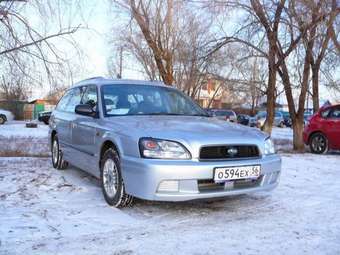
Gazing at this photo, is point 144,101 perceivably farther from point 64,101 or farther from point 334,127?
point 334,127

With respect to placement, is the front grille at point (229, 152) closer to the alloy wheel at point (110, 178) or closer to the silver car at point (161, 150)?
the silver car at point (161, 150)

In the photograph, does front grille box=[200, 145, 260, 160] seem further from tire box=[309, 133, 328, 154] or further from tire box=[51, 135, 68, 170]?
tire box=[309, 133, 328, 154]

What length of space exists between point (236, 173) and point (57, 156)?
404cm

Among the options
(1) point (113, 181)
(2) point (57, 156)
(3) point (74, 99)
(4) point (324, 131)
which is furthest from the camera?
(4) point (324, 131)

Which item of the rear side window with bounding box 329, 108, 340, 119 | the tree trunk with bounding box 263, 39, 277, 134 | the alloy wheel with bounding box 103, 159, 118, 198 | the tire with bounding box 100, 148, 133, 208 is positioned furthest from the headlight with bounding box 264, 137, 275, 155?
the tree trunk with bounding box 263, 39, 277, 134

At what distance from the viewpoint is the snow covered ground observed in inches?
151

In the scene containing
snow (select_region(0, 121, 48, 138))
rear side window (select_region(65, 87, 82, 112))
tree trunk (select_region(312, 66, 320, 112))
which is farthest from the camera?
snow (select_region(0, 121, 48, 138))

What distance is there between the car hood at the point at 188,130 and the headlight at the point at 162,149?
0.05 metres

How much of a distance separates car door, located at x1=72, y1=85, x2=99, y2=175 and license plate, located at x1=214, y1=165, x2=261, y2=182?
1.86 meters

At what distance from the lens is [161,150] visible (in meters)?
4.57

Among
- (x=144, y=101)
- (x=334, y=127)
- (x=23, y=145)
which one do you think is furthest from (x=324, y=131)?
(x=23, y=145)

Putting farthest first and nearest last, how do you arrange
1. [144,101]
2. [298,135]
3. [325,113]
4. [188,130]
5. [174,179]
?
[298,135], [325,113], [144,101], [188,130], [174,179]

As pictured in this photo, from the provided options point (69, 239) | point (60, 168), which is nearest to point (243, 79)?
point (60, 168)

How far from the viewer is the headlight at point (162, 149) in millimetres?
4555
